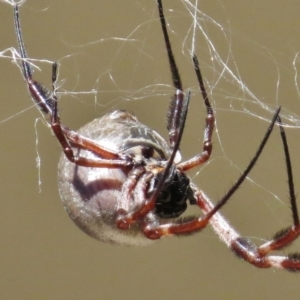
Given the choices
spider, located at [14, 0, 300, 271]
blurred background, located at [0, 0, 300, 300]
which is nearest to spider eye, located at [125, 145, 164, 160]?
spider, located at [14, 0, 300, 271]

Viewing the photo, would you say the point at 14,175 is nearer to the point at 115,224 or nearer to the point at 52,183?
the point at 52,183

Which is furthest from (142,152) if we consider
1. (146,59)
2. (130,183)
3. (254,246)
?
(146,59)

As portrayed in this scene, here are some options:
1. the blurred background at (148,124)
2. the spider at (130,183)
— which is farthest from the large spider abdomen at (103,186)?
the blurred background at (148,124)

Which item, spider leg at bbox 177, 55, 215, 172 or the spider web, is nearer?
spider leg at bbox 177, 55, 215, 172

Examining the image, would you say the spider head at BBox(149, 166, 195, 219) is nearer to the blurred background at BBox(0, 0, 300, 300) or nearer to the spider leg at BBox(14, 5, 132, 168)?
the spider leg at BBox(14, 5, 132, 168)

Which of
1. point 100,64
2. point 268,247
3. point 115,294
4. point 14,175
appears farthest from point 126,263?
point 268,247

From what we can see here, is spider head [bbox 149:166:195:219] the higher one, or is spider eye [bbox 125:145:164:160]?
spider eye [bbox 125:145:164:160]

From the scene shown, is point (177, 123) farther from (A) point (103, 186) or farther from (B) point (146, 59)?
(B) point (146, 59)

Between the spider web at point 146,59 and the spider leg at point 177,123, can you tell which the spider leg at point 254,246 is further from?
the spider web at point 146,59
